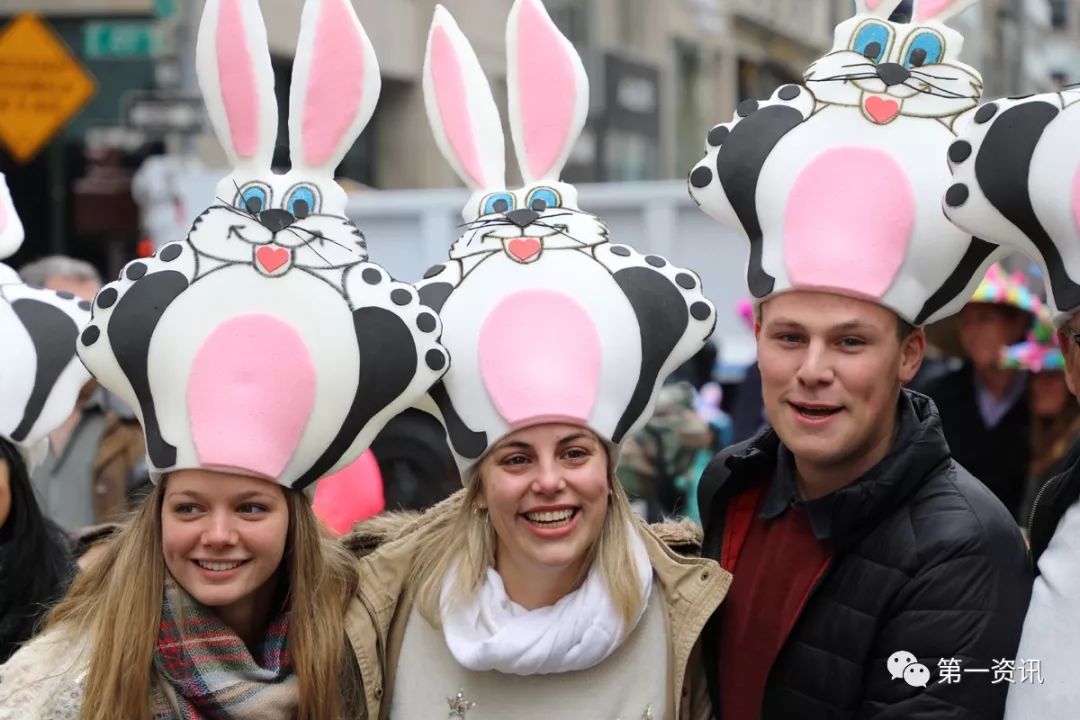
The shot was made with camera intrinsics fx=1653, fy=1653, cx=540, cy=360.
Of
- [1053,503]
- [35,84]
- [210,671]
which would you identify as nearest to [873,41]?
[1053,503]

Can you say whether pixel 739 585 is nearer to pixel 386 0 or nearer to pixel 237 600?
pixel 237 600

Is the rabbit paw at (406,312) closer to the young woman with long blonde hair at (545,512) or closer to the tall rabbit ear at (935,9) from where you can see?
the young woman with long blonde hair at (545,512)

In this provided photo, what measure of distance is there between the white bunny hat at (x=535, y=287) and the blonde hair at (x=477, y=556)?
129 mm

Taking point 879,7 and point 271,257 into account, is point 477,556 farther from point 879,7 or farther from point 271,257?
point 879,7

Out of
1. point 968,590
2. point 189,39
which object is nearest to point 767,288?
point 968,590

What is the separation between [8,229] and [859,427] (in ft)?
8.03

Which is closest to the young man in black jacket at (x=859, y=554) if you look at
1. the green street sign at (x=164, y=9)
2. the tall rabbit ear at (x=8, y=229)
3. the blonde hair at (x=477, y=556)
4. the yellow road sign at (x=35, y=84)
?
the blonde hair at (x=477, y=556)

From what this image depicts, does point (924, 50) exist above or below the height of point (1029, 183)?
above

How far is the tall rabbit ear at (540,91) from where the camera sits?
13.5ft

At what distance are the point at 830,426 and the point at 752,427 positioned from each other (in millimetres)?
4224

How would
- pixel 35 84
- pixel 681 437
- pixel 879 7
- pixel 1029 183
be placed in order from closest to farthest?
pixel 1029 183, pixel 879 7, pixel 681 437, pixel 35 84

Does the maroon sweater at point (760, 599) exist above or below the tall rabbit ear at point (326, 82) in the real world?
below

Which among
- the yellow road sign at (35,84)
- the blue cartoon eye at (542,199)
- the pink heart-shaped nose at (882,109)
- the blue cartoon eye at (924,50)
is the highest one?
the yellow road sign at (35,84)

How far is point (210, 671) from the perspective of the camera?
3744mm
